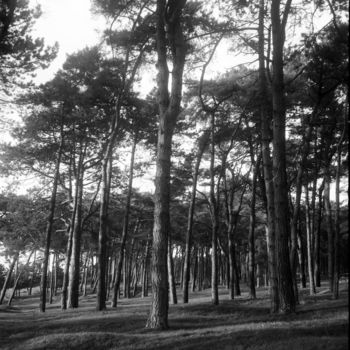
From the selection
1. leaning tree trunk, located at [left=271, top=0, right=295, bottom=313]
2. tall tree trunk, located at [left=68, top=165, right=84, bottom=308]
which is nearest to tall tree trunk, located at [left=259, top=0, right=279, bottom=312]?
leaning tree trunk, located at [left=271, top=0, right=295, bottom=313]

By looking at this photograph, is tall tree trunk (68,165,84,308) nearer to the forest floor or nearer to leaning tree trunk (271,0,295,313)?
the forest floor

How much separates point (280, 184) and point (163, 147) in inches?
144

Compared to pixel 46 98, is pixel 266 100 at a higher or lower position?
lower

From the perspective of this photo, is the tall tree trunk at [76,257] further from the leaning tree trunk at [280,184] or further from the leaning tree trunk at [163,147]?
the leaning tree trunk at [280,184]

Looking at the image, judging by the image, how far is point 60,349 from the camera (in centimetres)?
980

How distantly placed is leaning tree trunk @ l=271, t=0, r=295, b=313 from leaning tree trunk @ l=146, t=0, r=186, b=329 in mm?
2983

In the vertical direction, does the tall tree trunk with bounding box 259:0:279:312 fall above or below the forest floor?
above

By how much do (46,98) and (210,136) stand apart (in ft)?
30.9

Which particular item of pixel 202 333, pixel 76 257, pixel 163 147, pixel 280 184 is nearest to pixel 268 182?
pixel 280 184

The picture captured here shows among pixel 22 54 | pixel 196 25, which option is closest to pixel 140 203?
pixel 22 54

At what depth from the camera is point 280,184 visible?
11117mm

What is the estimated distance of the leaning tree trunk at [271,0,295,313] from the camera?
34.8ft

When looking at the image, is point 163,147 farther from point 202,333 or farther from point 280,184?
point 202,333

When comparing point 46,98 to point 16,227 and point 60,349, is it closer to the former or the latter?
point 16,227
